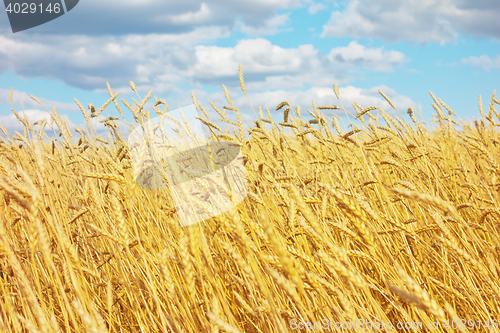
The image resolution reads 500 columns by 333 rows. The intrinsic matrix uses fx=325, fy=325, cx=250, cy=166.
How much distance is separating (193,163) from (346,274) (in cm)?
186

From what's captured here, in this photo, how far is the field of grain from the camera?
0.78 meters

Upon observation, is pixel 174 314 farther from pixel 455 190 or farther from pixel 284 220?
pixel 455 190

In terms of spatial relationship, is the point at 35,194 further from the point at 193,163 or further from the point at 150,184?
the point at 193,163

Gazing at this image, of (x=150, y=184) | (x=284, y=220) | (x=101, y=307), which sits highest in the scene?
(x=150, y=184)

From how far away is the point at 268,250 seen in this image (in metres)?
1.39

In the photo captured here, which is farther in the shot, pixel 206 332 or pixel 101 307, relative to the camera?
pixel 101 307

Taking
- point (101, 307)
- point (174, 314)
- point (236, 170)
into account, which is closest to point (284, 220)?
point (236, 170)

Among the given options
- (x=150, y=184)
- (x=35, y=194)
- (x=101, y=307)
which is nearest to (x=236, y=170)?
(x=150, y=184)

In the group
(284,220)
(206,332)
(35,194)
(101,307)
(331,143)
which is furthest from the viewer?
(331,143)

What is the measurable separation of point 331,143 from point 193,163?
1.02 metres

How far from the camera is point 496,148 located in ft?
8.25

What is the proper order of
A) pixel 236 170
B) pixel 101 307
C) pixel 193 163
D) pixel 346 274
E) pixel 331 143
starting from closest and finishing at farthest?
pixel 346 274 → pixel 101 307 → pixel 331 143 → pixel 236 170 → pixel 193 163

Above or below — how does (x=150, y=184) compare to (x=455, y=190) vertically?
above

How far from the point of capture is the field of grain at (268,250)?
30.6 inches
